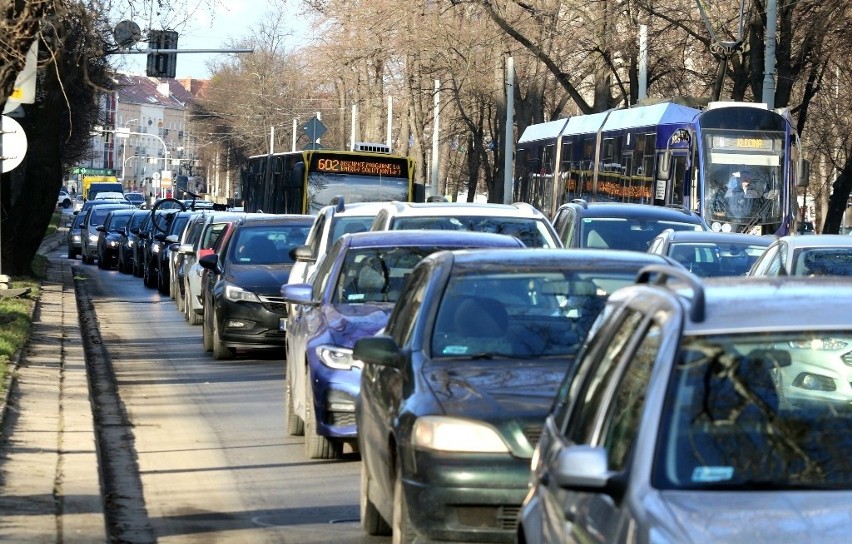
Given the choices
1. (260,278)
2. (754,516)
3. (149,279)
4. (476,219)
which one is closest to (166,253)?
A: (149,279)

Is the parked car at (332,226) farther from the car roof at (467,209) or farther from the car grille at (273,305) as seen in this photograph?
the car roof at (467,209)

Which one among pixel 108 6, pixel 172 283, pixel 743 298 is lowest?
pixel 172 283

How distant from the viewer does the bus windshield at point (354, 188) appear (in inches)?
1214

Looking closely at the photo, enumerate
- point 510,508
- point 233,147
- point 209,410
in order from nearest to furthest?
point 510,508 < point 209,410 < point 233,147

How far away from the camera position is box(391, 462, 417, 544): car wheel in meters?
6.67

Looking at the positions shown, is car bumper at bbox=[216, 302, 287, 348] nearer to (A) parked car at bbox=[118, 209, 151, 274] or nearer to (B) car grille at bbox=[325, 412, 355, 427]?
(B) car grille at bbox=[325, 412, 355, 427]

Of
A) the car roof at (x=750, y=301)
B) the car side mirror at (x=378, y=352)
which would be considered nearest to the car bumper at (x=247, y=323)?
the car side mirror at (x=378, y=352)

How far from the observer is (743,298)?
441cm

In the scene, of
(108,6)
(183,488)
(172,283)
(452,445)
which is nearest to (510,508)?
(452,445)

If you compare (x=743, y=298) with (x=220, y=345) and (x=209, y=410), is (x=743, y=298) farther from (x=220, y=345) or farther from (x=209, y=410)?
(x=220, y=345)

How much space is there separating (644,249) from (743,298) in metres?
14.4

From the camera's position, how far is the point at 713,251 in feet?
52.9

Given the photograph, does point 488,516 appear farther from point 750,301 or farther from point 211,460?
point 211,460

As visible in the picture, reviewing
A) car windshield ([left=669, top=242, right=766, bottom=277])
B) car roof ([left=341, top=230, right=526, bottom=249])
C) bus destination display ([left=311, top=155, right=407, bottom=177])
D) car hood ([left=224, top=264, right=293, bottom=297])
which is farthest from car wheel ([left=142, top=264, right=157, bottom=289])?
car roof ([left=341, top=230, right=526, bottom=249])
